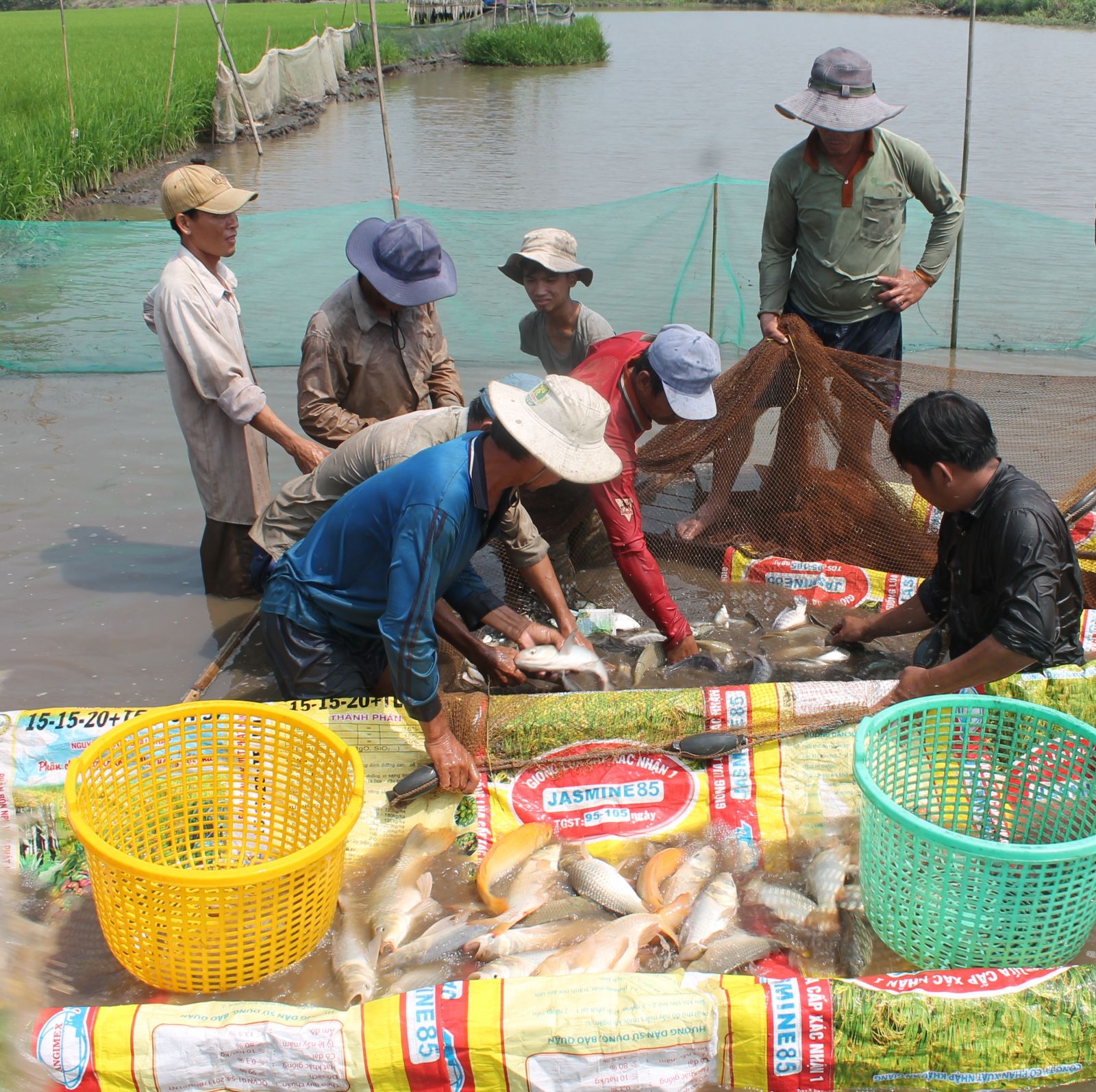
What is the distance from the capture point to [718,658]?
405 centimetres

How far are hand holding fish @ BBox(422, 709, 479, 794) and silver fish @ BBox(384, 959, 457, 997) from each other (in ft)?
1.73

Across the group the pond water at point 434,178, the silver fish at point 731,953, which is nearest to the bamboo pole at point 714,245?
the pond water at point 434,178

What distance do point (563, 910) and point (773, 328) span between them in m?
3.04

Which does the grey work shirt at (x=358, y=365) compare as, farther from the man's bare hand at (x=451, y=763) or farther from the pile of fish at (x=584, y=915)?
the pile of fish at (x=584, y=915)

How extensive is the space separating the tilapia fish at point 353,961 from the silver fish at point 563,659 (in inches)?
42.5

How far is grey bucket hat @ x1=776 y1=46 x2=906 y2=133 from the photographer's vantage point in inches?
179

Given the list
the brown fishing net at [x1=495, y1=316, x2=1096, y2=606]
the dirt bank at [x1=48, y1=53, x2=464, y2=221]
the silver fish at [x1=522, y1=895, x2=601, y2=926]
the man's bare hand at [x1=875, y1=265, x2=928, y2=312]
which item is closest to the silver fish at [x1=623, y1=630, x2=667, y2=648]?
the brown fishing net at [x1=495, y1=316, x2=1096, y2=606]

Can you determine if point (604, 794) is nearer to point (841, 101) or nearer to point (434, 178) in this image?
point (841, 101)

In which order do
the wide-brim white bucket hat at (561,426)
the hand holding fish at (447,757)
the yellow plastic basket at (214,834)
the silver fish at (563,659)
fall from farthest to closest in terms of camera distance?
the silver fish at (563,659), the hand holding fish at (447,757), the wide-brim white bucket hat at (561,426), the yellow plastic basket at (214,834)

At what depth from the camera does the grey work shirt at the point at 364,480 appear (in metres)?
3.40

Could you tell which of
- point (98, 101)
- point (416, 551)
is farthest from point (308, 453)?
point (98, 101)

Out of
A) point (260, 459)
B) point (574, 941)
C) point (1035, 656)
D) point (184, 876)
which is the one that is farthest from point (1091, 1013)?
point (260, 459)

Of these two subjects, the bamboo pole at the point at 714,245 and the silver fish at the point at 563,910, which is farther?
the bamboo pole at the point at 714,245

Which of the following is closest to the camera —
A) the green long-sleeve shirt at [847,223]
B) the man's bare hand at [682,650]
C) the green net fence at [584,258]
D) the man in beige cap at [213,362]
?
the man's bare hand at [682,650]
